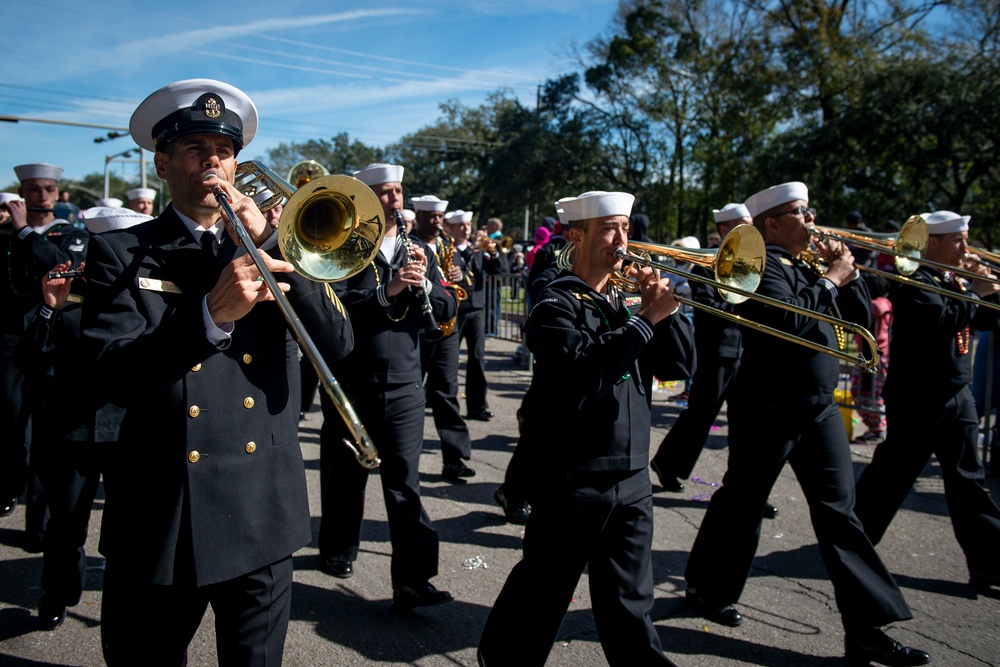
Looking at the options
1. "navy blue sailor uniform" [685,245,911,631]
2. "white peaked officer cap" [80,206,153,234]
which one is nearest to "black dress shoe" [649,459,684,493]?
"navy blue sailor uniform" [685,245,911,631]

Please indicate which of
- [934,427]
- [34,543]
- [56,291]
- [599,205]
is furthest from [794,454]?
[34,543]

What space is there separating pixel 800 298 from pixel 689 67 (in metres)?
23.0

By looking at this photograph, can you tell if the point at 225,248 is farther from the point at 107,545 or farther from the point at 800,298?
the point at 800,298

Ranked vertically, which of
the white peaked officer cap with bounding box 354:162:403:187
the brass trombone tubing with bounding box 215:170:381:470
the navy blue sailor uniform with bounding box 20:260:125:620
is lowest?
the navy blue sailor uniform with bounding box 20:260:125:620

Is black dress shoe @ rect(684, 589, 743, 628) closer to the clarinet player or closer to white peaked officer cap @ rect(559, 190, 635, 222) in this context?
the clarinet player

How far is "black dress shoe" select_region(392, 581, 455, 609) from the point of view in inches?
153

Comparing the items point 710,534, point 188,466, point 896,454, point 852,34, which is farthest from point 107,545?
point 852,34

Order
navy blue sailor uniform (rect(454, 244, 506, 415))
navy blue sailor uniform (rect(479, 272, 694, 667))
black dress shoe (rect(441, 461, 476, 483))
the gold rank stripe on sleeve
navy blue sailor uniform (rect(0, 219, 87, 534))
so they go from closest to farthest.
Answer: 1. the gold rank stripe on sleeve
2. navy blue sailor uniform (rect(479, 272, 694, 667))
3. navy blue sailor uniform (rect(0, 219, 87, 534))
4. black dress shoe (rect(441, 461, 476, 483))
5. navy blue sailor uniform (rect(454, 244, 506, 415))

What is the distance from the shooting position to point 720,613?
12.8 feet

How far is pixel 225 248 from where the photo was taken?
228 centimetres

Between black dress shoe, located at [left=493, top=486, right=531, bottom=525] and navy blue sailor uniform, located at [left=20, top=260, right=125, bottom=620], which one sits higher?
navy blue sailor uniform, located at [left=20, top=260, right=125, bottom=620]

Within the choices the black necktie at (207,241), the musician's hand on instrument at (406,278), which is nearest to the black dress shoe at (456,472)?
the musician's hand on instrument at (406,278)

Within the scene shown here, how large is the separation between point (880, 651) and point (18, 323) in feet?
18.2

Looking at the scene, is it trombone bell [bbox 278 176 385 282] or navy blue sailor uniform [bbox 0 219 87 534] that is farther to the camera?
navy blue sailor uniform [bbox 0 219 87 534]
